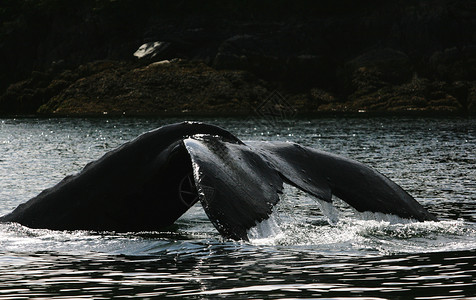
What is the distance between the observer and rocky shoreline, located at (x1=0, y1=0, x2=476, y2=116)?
83.5 m

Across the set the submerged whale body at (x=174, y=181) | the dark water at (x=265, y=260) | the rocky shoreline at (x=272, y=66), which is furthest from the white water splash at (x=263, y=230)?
the rocky shoreline at (x=272, y=66)

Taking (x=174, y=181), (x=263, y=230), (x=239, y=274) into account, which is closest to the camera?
(x=263, y=230)

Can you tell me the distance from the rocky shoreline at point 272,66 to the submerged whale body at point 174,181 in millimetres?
69140

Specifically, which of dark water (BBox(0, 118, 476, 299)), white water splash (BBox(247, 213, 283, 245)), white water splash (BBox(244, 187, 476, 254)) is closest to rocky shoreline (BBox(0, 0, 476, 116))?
white water splash (BBox(244, 187, 476, 254))

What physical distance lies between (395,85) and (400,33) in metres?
5.77

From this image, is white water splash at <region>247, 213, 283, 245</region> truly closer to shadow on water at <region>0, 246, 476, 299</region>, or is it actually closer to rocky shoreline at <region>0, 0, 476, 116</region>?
shadow on water at <region>0, 246, 476, 299</region>

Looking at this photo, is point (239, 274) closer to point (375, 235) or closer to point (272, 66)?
point (375, 235)

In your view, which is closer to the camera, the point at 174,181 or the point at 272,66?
the point at 174,181

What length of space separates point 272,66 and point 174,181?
78.6m

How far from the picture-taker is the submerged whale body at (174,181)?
9508 mm

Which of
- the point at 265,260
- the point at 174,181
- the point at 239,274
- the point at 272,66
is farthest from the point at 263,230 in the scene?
the point at 272,66

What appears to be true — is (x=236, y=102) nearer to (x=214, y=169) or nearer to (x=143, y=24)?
(x=143, y=24)

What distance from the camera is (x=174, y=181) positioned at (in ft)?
33.4

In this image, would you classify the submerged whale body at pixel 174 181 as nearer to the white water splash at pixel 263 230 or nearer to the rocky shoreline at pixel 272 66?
the white water splash at pixel 263 230
